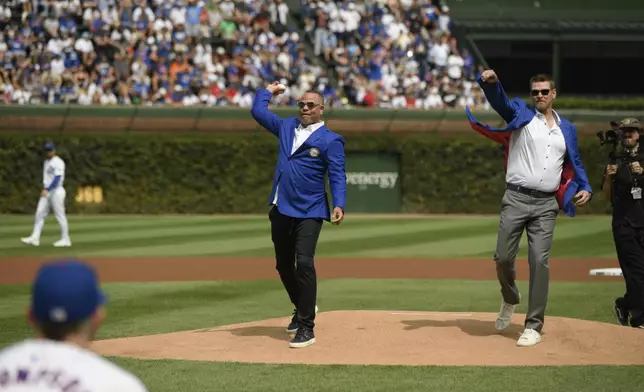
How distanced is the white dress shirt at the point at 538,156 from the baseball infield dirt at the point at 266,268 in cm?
624

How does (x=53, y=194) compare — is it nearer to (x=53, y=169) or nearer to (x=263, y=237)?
(x=53, y=169)

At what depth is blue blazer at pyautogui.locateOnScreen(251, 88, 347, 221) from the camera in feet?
29.3

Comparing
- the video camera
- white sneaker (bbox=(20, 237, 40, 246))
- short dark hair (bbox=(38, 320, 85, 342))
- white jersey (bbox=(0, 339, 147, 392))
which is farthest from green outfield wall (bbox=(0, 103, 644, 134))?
white jersey (bbox=(0, 339, 147, 392))

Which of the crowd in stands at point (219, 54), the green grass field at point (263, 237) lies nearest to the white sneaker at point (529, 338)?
the green grass field at point (263, 237)

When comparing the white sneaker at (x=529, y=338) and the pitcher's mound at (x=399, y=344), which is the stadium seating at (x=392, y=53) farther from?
the white sneaker at (x=529, y=338)

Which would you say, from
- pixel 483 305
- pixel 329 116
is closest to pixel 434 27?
pixel 329 116

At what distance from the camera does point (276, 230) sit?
9055 mm

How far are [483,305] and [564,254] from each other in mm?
6933

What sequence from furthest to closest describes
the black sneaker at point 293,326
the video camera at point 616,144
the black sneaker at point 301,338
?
the video camera at point 616,144 → the black sneaker at point 293,326 → the black sneaker at point 301,338

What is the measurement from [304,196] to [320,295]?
4.44 metres

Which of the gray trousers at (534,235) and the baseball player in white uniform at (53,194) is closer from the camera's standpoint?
the gray trousers at (534,235)

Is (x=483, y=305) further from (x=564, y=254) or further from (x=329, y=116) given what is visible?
(x=329, y=116)

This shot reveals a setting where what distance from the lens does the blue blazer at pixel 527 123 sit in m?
8.98

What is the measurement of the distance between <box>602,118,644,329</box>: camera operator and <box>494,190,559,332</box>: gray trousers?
4.81 feet
